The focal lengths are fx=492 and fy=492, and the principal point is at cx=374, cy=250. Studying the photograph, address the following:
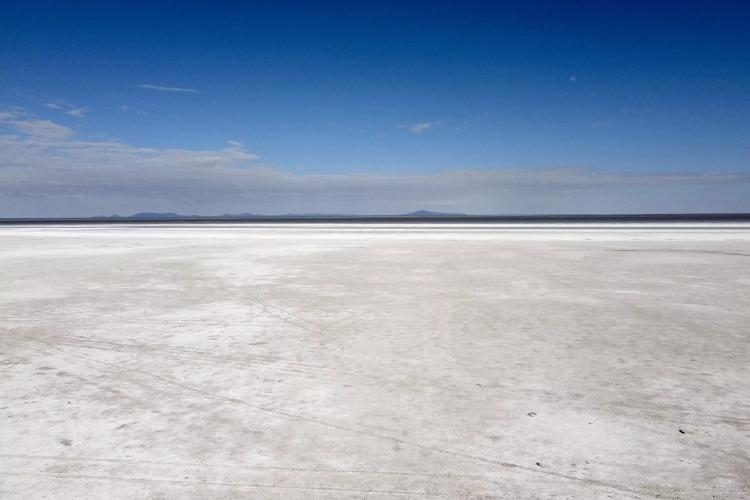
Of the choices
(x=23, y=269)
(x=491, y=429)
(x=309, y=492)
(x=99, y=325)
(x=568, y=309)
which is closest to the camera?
(x=309, y=492)

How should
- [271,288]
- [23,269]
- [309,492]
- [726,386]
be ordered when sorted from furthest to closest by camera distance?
1. [23,269]
2. [271,288]
3. [726,386]
4. [309,492]

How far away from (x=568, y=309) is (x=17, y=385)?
774 cm

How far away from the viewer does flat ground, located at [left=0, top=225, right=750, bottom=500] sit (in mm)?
3209

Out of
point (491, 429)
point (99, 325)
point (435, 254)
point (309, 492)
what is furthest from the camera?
point (435, 254)

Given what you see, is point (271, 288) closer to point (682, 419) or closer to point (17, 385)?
point (17, 385)

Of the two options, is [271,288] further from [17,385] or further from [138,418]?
[138,418]

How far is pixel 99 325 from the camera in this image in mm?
7402

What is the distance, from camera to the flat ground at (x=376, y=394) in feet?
10.5

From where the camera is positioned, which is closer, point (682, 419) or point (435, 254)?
point (682, 419)

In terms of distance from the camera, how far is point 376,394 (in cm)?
462

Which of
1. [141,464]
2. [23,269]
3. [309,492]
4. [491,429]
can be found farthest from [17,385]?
[23,269]

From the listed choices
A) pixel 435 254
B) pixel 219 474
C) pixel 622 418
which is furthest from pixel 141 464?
pixel 435 254

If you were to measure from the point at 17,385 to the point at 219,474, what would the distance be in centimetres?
303

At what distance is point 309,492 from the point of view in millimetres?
3041
